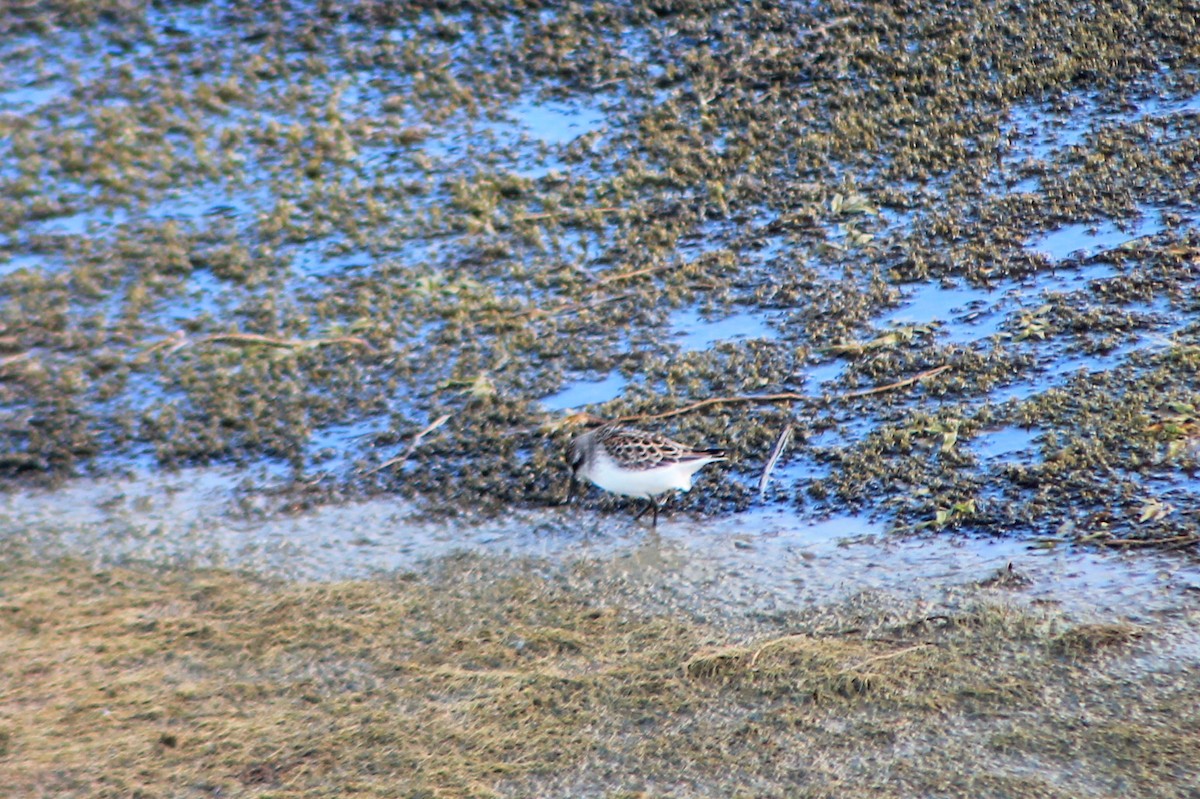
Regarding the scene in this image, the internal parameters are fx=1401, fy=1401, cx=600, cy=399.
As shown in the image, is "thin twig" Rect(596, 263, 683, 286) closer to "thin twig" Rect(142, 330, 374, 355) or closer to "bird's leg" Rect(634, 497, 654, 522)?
"thin twig" Rect(142, 330, 374, 355)

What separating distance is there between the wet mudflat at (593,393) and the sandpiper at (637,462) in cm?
23

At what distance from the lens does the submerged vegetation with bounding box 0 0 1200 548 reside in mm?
7188

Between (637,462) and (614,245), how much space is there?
8.62 ft

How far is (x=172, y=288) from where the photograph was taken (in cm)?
900

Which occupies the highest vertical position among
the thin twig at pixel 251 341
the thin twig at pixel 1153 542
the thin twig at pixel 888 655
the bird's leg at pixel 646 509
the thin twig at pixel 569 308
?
the thin twig at pixel 1153 542

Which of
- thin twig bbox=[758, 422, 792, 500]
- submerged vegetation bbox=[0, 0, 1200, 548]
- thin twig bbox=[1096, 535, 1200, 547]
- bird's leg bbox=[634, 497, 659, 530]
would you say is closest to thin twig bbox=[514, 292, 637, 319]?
submerged vegetation bbox=[0, 0, 1200, 548]

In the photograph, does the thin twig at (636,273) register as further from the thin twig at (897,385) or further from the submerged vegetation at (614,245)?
the thin twig at (897,385)

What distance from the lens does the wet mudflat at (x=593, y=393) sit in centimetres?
518

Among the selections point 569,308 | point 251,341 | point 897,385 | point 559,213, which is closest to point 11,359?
point 251,341

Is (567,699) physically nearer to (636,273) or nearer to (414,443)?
(414,443)

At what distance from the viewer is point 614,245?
8.83 metres

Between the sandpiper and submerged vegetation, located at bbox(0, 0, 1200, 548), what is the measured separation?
254 mm

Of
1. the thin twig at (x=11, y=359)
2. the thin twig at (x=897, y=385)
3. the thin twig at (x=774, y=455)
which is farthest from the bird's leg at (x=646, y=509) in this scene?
the thin twig at (x=11, y=359)

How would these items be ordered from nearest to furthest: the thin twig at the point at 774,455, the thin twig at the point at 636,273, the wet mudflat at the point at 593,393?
the wet mudflat at the point at 593,393
the thin twig at the point at 774,455
the thin twig at the point at 636,273
